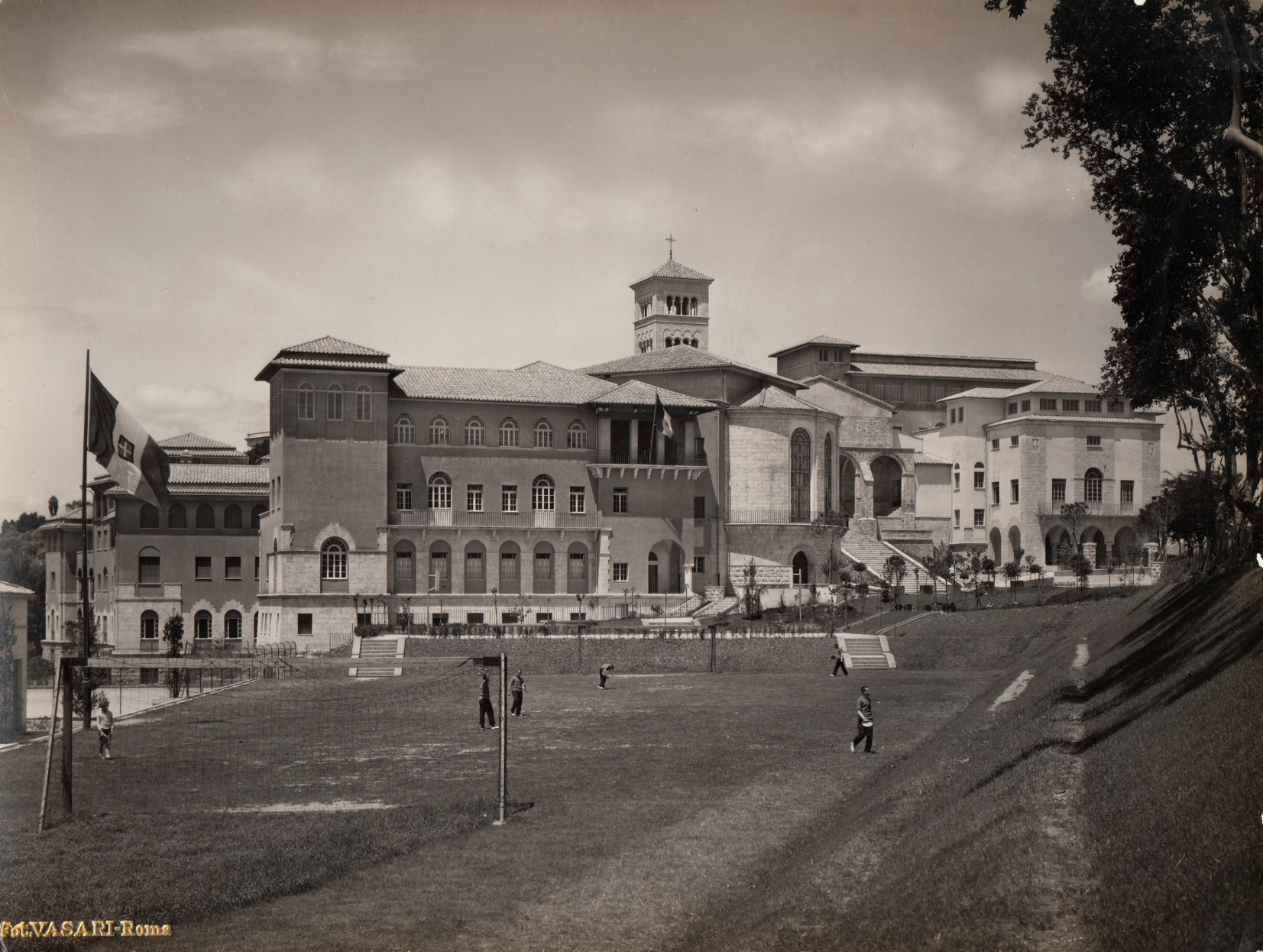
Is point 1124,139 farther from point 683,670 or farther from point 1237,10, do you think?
point 683,670

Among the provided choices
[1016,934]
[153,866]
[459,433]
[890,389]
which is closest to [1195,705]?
[1016,934]

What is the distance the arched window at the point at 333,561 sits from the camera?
64.7 metres

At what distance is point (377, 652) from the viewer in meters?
55.8

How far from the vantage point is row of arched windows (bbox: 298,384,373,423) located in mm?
64812

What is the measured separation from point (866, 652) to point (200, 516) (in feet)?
132

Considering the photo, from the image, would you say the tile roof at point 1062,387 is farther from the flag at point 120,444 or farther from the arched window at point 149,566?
the flag at point 120,444

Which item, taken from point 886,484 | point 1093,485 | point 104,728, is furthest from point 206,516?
point 1093,485

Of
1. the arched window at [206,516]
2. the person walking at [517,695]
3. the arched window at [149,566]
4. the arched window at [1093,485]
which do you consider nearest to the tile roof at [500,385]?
the arched window at [206,516]

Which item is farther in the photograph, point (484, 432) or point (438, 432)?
point (484, 432)

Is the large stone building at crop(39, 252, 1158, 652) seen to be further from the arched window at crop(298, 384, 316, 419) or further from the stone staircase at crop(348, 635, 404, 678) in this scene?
the stone staircase at crop(348, 635, 404, 678)

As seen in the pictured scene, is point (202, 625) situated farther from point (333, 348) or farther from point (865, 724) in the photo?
point (865, 724)

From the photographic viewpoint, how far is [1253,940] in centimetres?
1120

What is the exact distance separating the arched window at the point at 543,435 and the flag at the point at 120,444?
45211 mm

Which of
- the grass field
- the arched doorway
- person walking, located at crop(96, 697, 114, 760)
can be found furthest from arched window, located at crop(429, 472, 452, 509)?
person walking, located at crop(96, 697, 114, 760)
